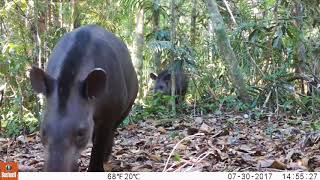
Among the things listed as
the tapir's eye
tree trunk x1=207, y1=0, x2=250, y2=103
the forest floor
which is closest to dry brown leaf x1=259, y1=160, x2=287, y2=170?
the forest floor

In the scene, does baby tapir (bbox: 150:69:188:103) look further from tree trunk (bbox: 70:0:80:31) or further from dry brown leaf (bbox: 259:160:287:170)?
dry brown leaf (bbox: 259:160:287:170)

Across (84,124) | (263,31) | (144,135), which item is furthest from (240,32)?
(84,124)

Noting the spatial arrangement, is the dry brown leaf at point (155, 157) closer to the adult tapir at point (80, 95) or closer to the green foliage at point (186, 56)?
the adult tapir at point (80, 95)

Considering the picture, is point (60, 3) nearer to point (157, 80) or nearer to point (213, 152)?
point (157, 80)

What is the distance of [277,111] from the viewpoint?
6.05 meters

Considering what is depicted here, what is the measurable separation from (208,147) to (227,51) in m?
2.96

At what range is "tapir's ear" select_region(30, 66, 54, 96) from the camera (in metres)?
2.99

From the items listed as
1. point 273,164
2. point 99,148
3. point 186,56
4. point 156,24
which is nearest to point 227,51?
point 186,56

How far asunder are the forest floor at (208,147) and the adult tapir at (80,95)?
0.41 meters

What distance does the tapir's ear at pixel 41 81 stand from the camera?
2992 mm

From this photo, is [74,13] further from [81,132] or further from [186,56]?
[81,132]

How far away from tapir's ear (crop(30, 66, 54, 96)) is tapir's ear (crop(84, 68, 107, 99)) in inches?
7.6

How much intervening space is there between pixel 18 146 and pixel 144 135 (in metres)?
1.21

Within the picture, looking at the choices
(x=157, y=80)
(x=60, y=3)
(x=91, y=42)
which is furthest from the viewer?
(x=157, y=80)
